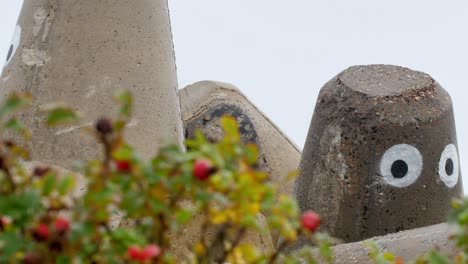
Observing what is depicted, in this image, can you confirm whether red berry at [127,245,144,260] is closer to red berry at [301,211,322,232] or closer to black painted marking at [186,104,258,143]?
red berry at [301,211,322,232]

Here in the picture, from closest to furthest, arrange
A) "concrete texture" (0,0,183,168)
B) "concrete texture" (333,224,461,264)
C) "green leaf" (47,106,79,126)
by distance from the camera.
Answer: "green leaf" (47,106,79,126) < "concrete texture" (333,224,461,264) < "concrete texture" (0,0,183,168)

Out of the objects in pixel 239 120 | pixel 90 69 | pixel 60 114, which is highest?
pixel 60 114

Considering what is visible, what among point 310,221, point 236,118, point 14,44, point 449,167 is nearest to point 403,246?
point 449,167

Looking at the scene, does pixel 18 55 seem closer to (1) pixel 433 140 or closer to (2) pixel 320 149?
(2) pixel 320 149

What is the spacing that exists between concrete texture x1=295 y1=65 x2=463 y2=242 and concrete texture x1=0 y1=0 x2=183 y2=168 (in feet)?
1.76

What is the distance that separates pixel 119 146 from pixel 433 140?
7.57 feet

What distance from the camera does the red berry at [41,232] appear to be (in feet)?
2.26

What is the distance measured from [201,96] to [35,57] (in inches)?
57.6

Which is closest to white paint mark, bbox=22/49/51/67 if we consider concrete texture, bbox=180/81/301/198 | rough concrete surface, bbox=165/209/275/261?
rough concrete surface, bbox=165/209/275/261

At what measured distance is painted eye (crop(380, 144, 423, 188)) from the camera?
2.83 m

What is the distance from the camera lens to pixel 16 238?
27.4 inches

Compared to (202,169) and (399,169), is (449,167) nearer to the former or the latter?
(399,169)

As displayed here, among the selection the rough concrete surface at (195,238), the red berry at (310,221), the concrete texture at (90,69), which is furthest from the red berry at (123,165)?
the concrete texture at (90,69)

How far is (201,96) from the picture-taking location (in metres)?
4.04
